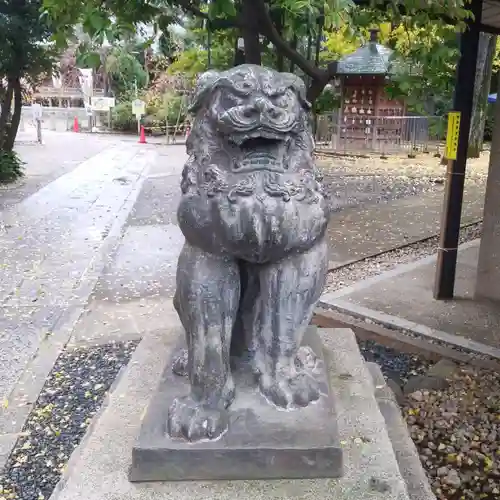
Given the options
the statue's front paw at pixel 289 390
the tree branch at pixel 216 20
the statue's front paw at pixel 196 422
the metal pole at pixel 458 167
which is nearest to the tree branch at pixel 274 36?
the tree branch at pixel 216 20

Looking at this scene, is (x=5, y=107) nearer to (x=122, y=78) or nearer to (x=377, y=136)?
(x=377, y=136)

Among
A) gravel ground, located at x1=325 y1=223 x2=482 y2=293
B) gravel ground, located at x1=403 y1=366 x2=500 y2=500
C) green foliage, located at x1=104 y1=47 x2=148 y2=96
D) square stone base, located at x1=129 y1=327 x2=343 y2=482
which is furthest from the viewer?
green foliage, located at x1=104 y1=47 x2=148 y2=96

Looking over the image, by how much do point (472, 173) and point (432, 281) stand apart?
352 inches

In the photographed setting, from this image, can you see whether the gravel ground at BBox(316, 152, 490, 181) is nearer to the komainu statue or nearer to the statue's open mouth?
the komainu statue

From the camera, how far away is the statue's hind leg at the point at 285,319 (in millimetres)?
1943

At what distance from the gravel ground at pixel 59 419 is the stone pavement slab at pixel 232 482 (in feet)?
2.79

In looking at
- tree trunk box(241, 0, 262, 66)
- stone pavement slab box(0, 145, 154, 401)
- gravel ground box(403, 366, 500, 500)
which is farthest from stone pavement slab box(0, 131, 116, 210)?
gravel ground box(403, 366, 500, 500)

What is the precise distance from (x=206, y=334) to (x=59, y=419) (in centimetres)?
190

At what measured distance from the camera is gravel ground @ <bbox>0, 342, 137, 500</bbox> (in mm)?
2959

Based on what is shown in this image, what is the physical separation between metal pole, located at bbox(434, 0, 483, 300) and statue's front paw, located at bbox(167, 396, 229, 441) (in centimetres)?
342

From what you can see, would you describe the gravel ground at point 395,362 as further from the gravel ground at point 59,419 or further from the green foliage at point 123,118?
the green foliage at point 123,118

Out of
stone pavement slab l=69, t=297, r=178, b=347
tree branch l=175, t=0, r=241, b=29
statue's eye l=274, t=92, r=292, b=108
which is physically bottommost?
stone pavement slab l=69, t=297, r=178, b=347

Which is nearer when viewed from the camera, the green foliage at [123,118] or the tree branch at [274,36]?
the tree branch at [274,36]

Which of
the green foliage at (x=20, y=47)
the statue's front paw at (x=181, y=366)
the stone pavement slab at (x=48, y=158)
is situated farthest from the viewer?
the stone pavement slab at (x=48, y=158)
